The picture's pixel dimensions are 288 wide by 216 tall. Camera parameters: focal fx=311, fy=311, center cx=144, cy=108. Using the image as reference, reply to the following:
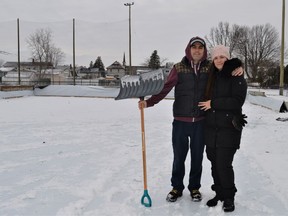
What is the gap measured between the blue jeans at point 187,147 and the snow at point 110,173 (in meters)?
0.24

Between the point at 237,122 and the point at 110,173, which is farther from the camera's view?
the point at 110,173

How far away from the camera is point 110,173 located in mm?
4570

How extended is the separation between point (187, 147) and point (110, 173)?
1.58 meters

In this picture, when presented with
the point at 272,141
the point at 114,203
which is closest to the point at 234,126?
the point at 114,203

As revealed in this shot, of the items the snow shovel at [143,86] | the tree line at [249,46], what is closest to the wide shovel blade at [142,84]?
the snow shovel at [143,86]

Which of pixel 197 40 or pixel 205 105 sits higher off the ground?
pixel 197 40

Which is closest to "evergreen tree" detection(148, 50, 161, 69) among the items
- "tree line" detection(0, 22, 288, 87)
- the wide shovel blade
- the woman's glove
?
"tree line" detection(0, 22, 288, 87)

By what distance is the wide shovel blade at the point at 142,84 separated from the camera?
10.5ft

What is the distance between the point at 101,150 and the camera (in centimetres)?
610

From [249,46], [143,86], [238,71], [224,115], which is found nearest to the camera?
A: [238,71]

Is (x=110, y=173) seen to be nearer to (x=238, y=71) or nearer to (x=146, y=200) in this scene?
(x=146, y=200)

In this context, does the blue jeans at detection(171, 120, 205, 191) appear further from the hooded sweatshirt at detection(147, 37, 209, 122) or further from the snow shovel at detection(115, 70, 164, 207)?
the snow shovel at detection(115, 70, 164, 207)

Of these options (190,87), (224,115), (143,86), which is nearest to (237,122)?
(224,115)

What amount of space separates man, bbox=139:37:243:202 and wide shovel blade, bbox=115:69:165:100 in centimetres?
15
